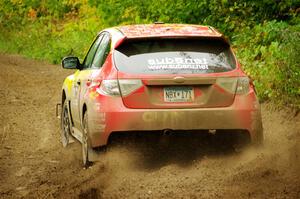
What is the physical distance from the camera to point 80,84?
9.63 m

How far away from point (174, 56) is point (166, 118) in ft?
2.31

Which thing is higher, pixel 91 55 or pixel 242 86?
pixel 242 86

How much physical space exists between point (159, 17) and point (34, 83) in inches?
146


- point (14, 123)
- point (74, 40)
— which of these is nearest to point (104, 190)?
point (14, 123)

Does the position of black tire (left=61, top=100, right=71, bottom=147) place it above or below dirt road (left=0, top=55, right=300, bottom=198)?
below

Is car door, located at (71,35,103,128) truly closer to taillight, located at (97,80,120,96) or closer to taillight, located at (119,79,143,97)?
taillight, located at (97,80,120,96)

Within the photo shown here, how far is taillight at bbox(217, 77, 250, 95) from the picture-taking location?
8336 millimetres

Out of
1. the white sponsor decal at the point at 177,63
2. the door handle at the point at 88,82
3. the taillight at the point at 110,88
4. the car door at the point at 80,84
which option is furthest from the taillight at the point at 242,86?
the car door at the point at 80,84

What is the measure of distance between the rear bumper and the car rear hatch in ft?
0.24

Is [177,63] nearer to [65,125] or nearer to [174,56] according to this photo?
[174,56]

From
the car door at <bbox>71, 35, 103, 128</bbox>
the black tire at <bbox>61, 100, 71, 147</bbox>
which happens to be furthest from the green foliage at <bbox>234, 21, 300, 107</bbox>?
the car door at <bbox>71, 35, 103, 128</bbox>

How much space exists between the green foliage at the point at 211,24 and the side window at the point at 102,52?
3.97 metres

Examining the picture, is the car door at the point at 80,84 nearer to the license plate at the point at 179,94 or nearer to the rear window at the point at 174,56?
the rear window at the point at 174,56

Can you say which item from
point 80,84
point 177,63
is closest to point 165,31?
point 177,63
